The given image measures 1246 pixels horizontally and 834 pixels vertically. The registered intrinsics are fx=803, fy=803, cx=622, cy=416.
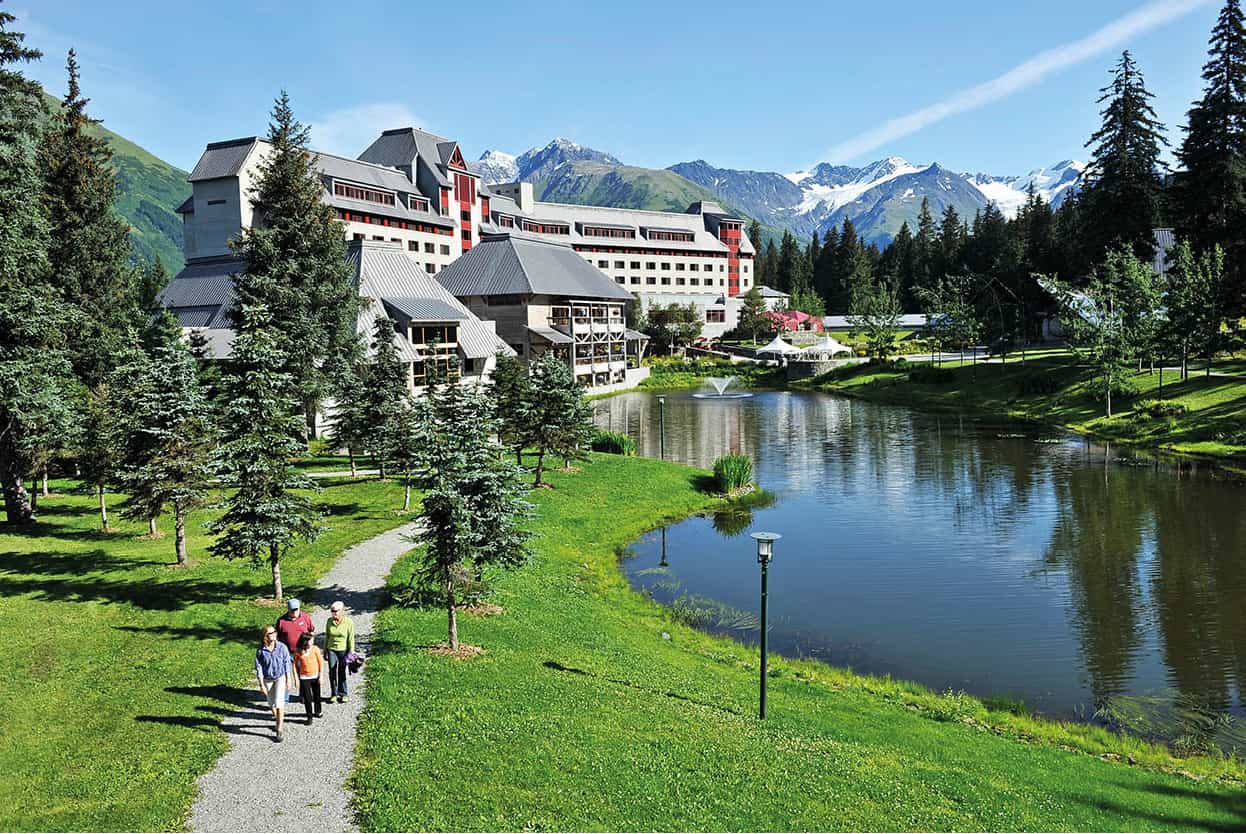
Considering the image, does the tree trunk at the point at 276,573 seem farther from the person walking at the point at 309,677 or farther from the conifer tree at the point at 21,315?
the conifer tree at the point at 21,315

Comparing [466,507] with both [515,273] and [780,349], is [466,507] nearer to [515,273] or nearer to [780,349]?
[515,273]

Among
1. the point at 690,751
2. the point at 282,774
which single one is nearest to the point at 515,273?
the point at 690,751

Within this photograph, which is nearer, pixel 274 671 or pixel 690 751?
pixel 274 671

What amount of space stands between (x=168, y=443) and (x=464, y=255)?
62.7 m

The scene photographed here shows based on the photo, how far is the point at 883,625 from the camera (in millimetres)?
22344

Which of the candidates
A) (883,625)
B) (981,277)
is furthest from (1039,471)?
(981,277)

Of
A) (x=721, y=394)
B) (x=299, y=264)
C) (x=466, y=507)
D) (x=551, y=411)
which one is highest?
(x=299, y=264)

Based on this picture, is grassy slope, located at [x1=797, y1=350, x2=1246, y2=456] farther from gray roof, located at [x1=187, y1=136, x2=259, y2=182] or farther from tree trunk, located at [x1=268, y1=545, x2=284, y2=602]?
gray roof, located at [x1=187, y1=136, x2=259, y2=182]

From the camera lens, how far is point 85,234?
3953 cm

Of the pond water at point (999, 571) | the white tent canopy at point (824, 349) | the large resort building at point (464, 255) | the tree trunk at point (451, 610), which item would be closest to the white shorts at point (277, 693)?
the tree trunk at point (451, 610)

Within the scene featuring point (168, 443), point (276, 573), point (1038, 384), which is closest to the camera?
point (276, 573)

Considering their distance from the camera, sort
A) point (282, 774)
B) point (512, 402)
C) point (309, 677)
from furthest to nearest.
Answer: point (512, 402) < point (309, 677) < point (282, 774)

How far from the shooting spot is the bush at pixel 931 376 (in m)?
73.7

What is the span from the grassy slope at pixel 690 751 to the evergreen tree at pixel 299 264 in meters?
22.3
